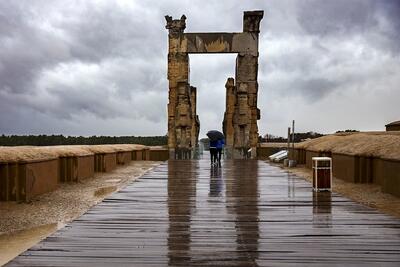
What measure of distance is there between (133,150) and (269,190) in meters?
16.4

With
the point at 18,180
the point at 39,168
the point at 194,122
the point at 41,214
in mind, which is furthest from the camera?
the point at 194,122

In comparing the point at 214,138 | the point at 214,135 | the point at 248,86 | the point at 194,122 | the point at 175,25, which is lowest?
the point at 214,138

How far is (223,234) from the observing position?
6.46 meters

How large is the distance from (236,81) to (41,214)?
73.1 feet

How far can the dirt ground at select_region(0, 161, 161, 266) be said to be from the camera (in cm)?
702

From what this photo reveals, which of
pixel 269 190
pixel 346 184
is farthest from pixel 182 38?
pixel 269 190

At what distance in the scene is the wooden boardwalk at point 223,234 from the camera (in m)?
5.20

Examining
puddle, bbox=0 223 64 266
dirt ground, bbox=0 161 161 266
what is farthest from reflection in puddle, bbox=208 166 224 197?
puddle, bbox=0 223 64 266

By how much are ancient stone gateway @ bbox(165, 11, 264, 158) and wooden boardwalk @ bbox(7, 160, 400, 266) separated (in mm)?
19476

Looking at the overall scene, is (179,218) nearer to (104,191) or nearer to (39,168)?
(39,168)

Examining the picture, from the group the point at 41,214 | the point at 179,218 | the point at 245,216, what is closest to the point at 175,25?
the point at 41,214

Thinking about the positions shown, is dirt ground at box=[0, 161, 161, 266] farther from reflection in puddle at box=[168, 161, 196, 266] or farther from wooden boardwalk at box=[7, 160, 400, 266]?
reflection in puddle at box=[168, 161, 196, 266]

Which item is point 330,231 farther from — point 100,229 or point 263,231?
point 100,229

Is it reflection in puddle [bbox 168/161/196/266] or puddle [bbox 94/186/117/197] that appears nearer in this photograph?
reflection in puddle [bbox 168/161/196/266]
